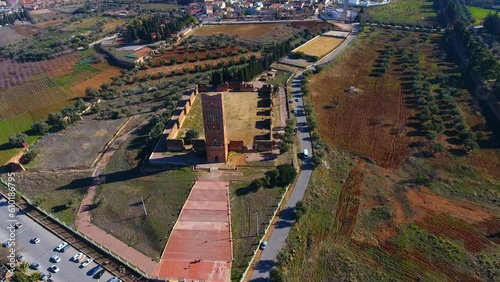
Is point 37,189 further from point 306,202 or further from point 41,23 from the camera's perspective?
point 41,23

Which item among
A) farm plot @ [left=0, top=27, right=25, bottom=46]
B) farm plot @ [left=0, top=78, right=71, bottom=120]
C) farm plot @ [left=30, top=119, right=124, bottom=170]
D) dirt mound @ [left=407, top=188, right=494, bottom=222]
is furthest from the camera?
farm plot @ [left=0, top=27, right=25, bottom=46]

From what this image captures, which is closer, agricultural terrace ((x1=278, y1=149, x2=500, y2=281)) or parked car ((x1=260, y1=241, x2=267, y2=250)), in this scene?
agricultural terrace ((x1=278, y1=149, x2=500, y2=281))

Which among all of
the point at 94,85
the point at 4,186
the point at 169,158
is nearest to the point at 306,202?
the point at 169,158

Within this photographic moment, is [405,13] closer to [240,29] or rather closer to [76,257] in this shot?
[240,29]

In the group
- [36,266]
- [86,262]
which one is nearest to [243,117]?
[86,262]

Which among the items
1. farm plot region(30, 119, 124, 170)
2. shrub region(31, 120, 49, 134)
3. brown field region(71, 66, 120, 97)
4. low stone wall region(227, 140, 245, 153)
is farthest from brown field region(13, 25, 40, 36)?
low stone wall region(227, 140, 245, 153)

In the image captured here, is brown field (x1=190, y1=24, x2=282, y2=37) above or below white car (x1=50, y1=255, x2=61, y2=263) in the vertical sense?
above

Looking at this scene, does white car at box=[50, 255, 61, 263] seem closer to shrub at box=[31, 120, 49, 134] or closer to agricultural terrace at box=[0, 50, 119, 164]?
agricultural terrace at box=[0, 50, 119, 164]
